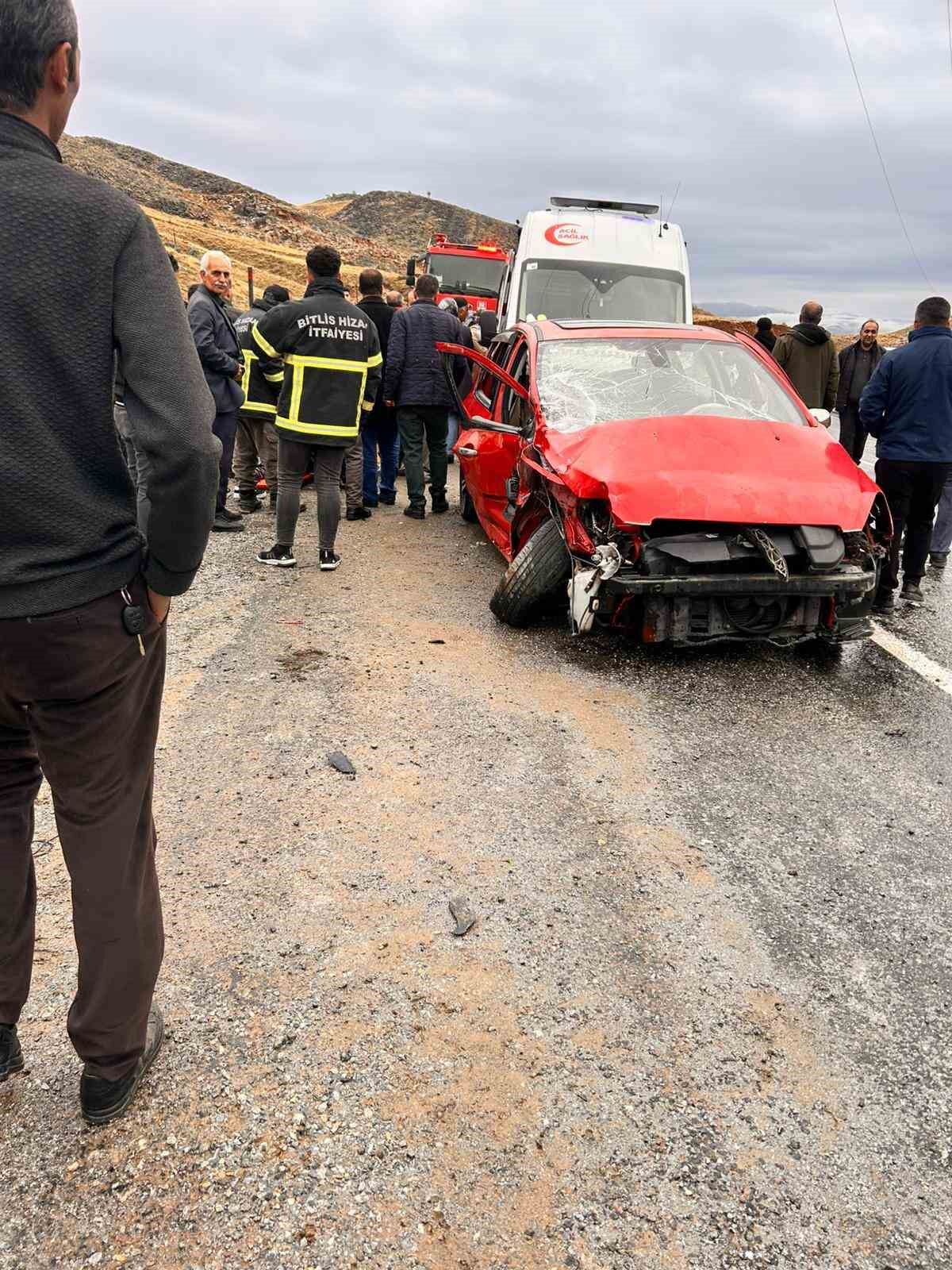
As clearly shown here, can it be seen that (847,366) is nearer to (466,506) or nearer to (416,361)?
(466,506)

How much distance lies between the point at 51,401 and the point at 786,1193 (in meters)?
2.22

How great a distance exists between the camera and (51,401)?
→ 1712 mm

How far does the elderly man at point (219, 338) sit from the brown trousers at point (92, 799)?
5.02 m

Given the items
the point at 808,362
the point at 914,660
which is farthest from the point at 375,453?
the point at 914,660

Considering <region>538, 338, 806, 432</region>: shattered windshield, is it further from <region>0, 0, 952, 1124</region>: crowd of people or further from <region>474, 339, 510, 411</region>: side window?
<region>0, 0, 952, 1124</region>: crowd of people

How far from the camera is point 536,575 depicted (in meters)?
5.25

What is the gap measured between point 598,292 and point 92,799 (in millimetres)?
8980

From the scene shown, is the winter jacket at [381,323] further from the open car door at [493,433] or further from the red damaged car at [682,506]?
the red damaged car at [682,506]

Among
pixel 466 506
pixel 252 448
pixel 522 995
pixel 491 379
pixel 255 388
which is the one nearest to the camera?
pixel 522 995

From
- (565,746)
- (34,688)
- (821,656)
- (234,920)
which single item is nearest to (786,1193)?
(234,920)

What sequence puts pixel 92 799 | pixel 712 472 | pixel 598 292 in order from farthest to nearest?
pixel 598 292 → pixel 712 472 → pixel 92 799

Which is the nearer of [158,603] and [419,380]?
[158,603]

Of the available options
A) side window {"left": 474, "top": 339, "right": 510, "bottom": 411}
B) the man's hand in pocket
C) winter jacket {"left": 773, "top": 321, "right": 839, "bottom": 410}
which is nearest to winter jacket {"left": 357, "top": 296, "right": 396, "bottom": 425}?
side window {"left": 474, "top": 339, "right": 510, "bottom": 411}

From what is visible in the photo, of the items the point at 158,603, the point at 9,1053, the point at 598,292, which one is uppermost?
the point at 598,292
